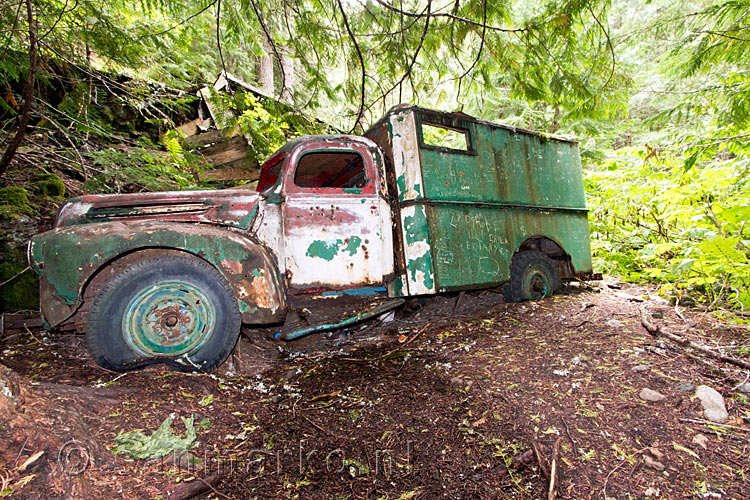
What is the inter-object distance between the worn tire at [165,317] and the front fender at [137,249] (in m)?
0.12

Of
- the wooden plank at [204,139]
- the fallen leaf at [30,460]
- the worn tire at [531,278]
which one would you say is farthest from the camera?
the wooden plank at [204,139]

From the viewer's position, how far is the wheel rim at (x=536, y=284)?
4.45 meters

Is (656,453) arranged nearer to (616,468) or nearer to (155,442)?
(616,468)

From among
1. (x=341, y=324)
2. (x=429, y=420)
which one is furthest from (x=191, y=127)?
(x=429, y=420)

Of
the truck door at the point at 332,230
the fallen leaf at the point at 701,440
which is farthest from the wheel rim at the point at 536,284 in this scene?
the fallen leaf at the point at 701,440

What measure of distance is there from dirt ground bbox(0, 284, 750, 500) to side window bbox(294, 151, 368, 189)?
79.5 inches

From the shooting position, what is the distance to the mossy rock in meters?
3.97

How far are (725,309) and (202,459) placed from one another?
197 inches

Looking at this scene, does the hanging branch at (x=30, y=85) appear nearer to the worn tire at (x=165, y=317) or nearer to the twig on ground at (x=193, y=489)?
the worn tire at (x=165, y=317)

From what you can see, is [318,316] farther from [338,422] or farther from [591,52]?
[591,52]

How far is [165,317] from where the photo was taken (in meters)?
2.56

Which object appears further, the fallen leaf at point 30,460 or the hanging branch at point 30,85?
the hanging branch at point 30,85

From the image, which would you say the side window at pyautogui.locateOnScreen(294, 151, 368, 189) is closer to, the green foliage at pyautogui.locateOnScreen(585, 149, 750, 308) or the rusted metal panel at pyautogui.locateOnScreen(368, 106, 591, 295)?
the rusted metal panel at pyautogui.locateOnScreen(368, 106, 591, 295)

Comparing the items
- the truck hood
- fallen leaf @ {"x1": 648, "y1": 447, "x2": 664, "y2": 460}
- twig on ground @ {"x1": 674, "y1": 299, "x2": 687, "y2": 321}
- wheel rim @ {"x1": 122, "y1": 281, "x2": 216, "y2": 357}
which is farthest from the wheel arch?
wheel rim @ {"x1": 122, "y1": 281, "x2": 216, "y2": 357}
